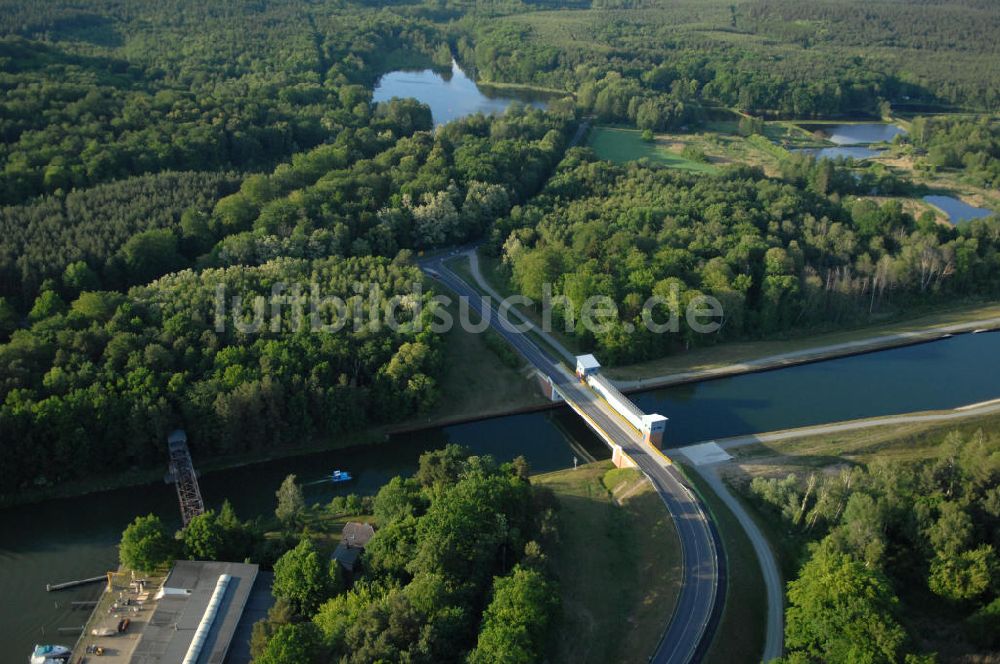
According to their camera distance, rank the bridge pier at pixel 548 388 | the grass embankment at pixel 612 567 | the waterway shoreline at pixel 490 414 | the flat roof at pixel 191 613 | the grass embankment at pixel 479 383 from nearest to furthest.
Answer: the flat roof at pixel 191 613 → the grass embankment at pixel 612 567 → the waterway shoreline at pixel 490 414 → the grass embankment at pixel 479 383 → the bridge pier at pixel 548 388

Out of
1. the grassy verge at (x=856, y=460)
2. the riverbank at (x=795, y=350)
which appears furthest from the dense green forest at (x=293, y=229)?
the grassy verge at (x=856, y=460)

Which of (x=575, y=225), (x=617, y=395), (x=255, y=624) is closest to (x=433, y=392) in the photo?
(x=617, y=395)

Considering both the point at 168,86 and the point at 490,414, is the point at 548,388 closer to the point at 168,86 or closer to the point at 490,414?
the point at 490,414

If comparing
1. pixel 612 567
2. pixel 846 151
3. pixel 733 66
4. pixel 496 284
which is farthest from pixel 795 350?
pixel 733 66

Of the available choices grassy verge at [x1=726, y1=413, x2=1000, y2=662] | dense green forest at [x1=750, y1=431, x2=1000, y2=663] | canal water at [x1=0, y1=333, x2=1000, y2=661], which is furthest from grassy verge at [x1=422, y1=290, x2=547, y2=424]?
dense green forest at [x1=750, y1=431, x2=1000, y2=663]

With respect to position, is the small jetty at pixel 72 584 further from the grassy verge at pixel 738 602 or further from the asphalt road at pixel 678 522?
the grassy verge at pixel 738 602

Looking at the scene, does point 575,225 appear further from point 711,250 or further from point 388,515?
point 388,515
